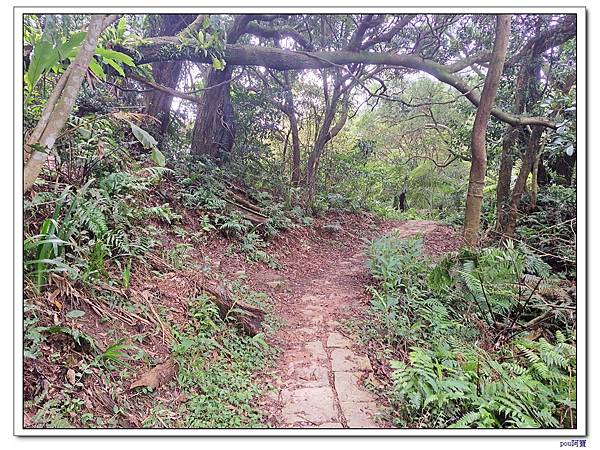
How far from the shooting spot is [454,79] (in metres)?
4.78

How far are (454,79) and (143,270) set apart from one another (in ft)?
Answer: 14.6

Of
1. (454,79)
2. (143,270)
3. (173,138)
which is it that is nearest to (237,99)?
(173,138)

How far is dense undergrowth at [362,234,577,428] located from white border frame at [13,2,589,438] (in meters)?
0.11

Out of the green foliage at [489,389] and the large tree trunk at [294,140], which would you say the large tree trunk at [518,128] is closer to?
the green foliage at [489,389]

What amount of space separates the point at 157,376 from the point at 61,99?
1.78m

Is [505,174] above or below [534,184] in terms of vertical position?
above

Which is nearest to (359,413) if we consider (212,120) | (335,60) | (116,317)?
(116,317)

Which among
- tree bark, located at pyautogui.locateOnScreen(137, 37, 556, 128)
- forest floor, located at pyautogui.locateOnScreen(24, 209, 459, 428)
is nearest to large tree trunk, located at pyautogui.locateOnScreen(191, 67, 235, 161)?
tree bark, located at pyautogui.locateOnScreen(137, 37, 556, 128)

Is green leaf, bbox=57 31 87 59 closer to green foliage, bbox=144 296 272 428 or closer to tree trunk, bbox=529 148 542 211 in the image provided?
green foliage, bbox=144 296 272 428

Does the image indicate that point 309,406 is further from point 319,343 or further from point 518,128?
point 518,128

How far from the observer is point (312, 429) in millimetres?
1783

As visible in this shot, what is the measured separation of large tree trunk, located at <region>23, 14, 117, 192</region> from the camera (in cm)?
210
